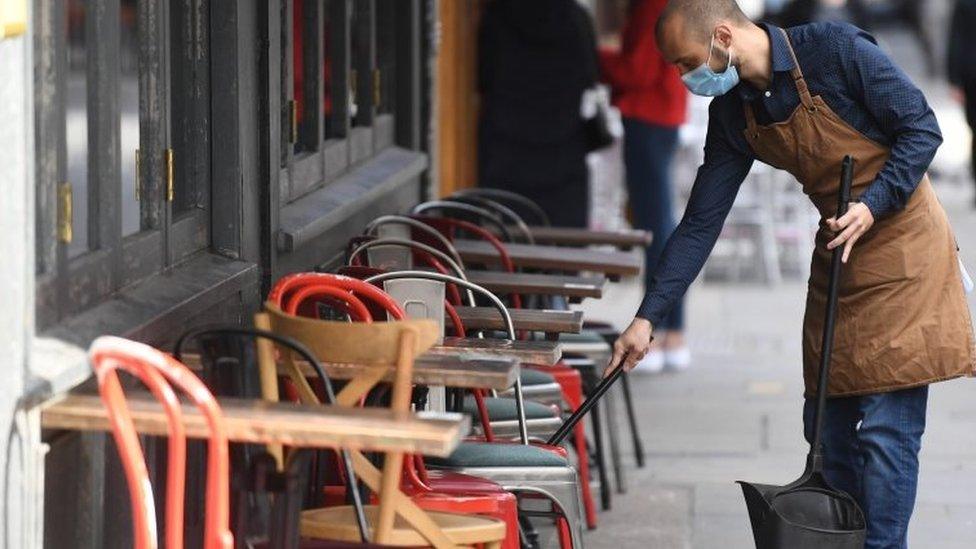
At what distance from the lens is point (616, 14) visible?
37.1 feet

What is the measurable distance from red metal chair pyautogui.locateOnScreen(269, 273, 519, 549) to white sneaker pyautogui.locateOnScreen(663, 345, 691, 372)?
4284 millimetres

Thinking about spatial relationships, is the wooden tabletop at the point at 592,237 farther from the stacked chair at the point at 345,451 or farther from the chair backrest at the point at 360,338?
the chair backrest at the point at 360,338

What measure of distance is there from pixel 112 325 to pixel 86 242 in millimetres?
276

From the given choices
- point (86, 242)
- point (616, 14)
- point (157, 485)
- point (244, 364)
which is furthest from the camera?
point (616, 14)

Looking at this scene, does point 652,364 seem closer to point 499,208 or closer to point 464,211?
point 464,211

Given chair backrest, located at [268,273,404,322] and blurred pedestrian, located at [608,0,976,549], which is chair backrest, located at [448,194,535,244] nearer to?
blurred pedestrian, located at [608,0,976,549]

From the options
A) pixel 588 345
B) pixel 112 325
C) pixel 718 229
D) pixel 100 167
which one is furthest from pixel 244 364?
pixel 588 345

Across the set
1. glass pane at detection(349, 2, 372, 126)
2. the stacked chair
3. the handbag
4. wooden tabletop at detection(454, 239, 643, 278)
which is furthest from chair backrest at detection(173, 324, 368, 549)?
the handbag

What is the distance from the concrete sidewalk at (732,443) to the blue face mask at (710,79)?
1.85 meters

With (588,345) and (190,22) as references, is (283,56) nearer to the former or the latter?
(190,22)

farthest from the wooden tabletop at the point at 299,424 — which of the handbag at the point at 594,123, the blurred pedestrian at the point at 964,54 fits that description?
the blurred pedestrian at the point at 964,54

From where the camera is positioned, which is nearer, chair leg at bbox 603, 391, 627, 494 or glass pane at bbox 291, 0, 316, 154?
glass pane at bbox 291, 0, 316, 154

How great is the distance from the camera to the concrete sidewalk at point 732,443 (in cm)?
572

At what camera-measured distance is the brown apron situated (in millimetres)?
4137
